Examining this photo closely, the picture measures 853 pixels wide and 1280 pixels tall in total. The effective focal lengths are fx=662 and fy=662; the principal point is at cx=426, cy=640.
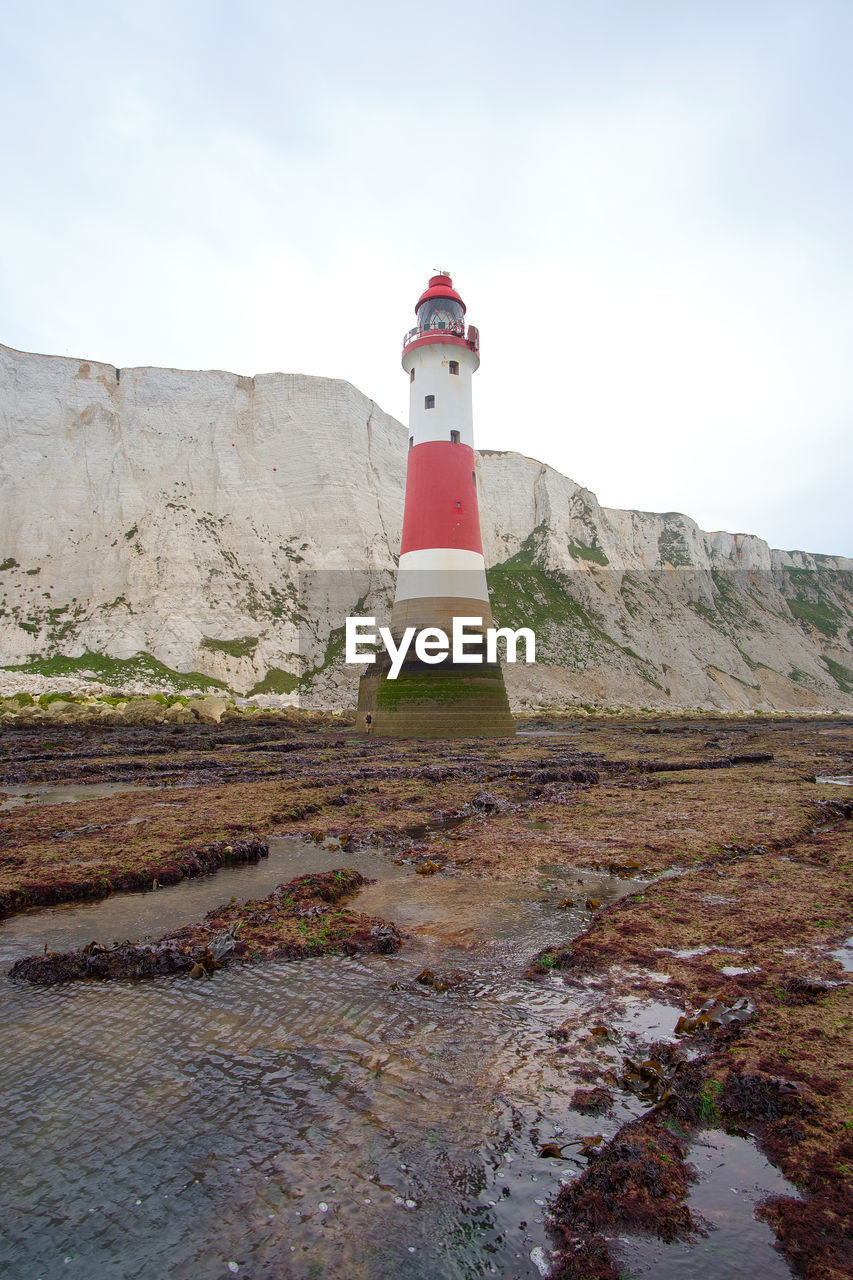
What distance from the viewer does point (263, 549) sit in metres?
49.0

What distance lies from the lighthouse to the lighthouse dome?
37mm

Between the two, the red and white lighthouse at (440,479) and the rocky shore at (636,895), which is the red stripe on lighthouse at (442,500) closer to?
the red and white lighthouse at (440,479)

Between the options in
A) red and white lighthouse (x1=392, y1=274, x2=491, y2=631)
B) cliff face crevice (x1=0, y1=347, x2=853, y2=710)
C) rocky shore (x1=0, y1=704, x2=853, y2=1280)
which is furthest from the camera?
cliff face crevice (x1=0, y1=347, x2=853, y2=710)

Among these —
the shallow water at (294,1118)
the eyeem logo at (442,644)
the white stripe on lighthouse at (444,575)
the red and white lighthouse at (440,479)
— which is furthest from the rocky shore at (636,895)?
the red and white lighthouse at (440,479)

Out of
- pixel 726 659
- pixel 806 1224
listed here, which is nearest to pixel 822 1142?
pixel 806 1224

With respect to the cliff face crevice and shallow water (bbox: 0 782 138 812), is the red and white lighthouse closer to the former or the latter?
shallow water (bbox: 0 782 138 812)

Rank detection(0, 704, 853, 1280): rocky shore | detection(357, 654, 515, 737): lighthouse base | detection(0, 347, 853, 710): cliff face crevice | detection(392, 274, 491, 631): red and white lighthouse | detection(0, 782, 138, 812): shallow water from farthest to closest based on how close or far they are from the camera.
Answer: detection(0, 347, 853, 710): cliff face crevice < detection(392, 274, 491, 631): red and white lighthouse < detection(357, 654, 515, 737): lighthouse base < detection(0, 782, 138, 812): shallow water < detection(0, 704, 853, 1280): rocky shore

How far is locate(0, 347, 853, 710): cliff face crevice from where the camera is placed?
137 ft

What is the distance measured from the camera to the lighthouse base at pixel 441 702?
21938 mm

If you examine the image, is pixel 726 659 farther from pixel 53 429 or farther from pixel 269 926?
pixel 269 926

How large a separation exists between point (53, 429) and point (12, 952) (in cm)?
5161

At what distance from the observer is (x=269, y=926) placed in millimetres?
3695

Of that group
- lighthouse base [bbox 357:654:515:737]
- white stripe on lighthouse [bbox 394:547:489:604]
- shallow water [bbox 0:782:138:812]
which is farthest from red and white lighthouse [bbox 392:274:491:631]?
shallow water [bbox 0:782:138:812]

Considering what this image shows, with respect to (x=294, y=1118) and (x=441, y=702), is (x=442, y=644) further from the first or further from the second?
(x=294, y=1118)
